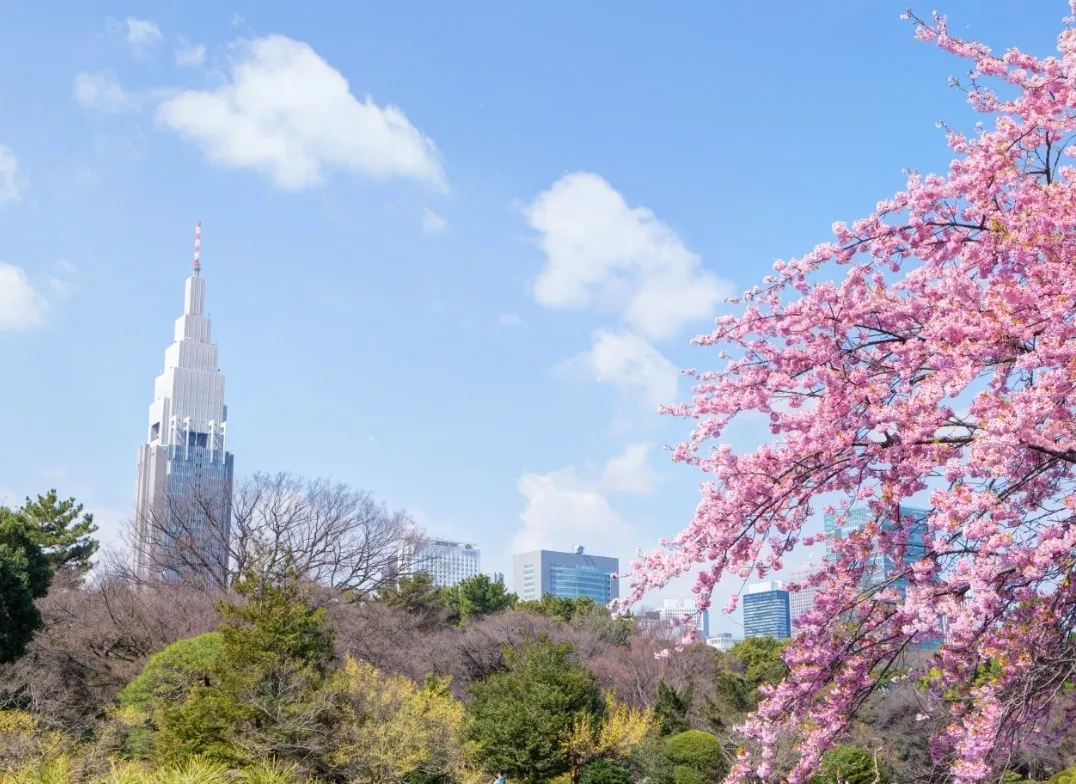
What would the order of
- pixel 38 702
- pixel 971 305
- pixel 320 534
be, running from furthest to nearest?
pixel 320 534
pixel 38 702
pixel 971 305

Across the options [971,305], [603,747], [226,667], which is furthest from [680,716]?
[971,305]

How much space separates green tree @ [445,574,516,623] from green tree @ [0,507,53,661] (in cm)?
2052

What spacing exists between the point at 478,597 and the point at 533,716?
904 inches

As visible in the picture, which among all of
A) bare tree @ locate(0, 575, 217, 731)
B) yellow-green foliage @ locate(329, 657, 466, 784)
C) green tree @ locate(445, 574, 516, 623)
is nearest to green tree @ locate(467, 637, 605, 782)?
yellow-green foliage @ locate(329, 657, 466, 784)

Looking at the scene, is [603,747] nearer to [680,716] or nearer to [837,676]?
[680,716]

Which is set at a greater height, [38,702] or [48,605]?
[48,605]

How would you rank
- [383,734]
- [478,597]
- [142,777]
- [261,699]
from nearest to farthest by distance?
[142,777] < [261,699] < [383,734] < [478,597]

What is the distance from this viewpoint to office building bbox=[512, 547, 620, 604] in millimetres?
158512

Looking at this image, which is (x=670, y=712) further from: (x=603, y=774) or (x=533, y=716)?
(x=533, y=716)

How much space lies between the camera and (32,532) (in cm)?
2022

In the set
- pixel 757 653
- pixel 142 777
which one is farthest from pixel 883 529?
pixel 757 653

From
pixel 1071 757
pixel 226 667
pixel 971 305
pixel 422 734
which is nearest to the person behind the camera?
pixel 971 305

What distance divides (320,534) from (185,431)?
89.7 m

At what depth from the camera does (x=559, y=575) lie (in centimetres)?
15975
